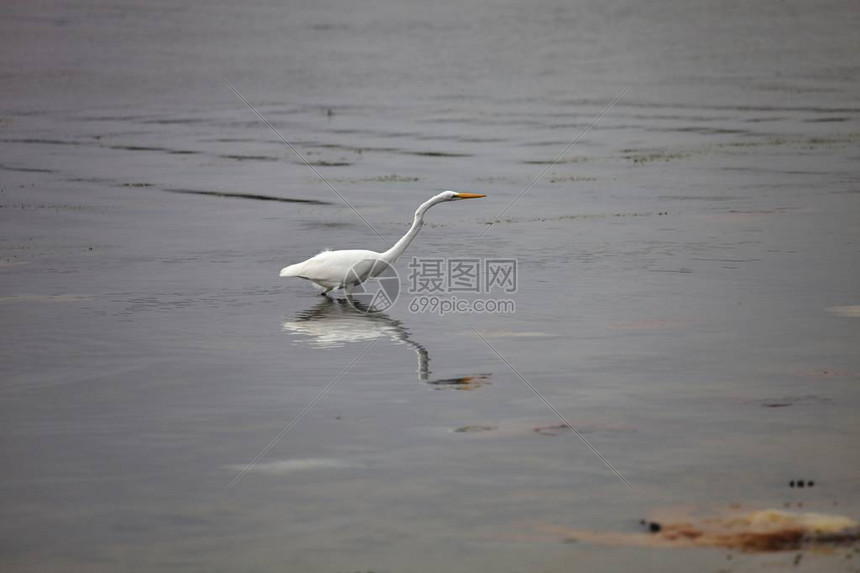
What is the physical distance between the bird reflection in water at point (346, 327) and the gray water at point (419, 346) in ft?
0.19

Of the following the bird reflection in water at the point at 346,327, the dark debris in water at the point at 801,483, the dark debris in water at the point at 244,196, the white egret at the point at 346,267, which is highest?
the dark debris in water at the point at 244,196

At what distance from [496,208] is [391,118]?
17.7 meters

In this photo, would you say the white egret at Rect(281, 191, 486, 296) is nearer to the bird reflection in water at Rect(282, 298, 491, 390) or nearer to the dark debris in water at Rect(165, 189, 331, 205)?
the bird reflection in water at Rect(282, 298, 491, 390)

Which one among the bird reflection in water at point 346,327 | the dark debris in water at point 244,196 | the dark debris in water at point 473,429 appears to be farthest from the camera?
the dark debris in water at point 244,196

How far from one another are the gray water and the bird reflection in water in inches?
2.2

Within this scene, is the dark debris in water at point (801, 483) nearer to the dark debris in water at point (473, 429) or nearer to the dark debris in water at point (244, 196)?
the dark debris in water at point (473, 429)

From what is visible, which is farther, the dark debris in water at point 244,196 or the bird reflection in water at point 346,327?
the dark debris in water at point 244,196

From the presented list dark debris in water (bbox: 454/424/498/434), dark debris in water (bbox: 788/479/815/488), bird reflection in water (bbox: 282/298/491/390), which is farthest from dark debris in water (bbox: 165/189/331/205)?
dark debris in water (bbox: 788/479/815/488)

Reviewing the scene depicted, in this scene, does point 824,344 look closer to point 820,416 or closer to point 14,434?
point 820,416

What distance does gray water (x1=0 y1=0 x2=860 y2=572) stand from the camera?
29.0 feet

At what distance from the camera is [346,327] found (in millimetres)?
14531

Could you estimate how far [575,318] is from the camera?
14547mm

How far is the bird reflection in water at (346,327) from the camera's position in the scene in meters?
13.4

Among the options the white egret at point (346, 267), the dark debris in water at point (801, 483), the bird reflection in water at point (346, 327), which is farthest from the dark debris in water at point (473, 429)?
the white egret at point (346, 267)
